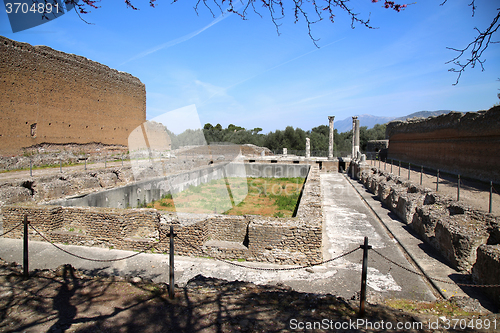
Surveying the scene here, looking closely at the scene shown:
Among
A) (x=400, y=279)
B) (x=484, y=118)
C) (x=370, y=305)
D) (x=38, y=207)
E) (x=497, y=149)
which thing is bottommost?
(x=400, y=279)

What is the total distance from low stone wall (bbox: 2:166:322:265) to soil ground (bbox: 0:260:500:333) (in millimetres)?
1593

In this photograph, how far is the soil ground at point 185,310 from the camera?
9.62ft

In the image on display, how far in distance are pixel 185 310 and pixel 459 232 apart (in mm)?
5281

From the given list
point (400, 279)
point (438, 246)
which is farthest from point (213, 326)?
point (438, 246)

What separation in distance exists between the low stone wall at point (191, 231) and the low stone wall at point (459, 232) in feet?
8.44

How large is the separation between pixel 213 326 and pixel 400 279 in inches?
148

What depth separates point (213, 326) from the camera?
2945 mm

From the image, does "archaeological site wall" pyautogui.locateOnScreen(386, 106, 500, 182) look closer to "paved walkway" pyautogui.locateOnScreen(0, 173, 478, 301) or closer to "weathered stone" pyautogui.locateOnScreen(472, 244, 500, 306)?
"paved walkway" pyautogui.locateOnScreen(0, 173, 478, 301)

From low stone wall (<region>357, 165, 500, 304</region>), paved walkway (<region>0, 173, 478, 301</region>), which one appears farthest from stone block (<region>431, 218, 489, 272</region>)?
paved walkway (<region>0, 173, 478, 301</region>)

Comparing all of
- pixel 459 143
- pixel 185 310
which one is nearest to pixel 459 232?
pixel 185 310

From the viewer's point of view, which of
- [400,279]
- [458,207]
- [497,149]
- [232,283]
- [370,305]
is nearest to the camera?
[370,305]

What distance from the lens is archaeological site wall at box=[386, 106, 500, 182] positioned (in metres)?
14.2

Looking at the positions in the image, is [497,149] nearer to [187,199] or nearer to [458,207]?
[458,207]

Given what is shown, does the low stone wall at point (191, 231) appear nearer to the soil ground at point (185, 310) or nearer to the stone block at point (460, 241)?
the soil ground at point (185, 310)
